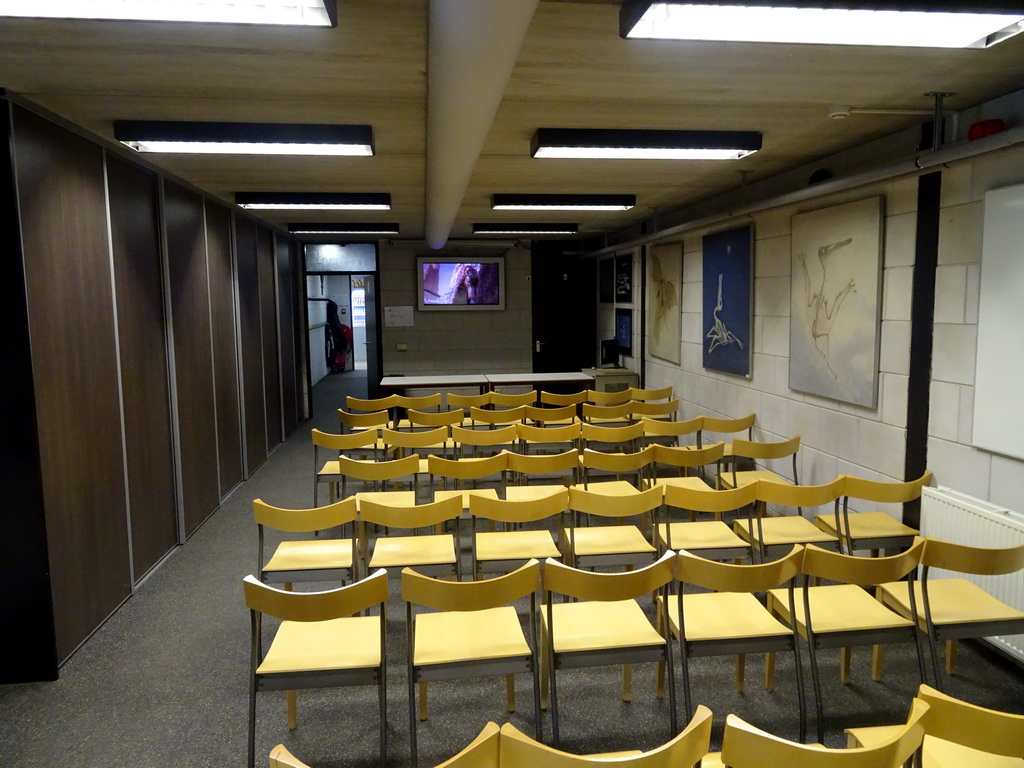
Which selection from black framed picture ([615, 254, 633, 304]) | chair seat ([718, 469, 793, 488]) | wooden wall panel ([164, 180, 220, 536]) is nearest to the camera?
chair seat ([718, 469, 793, 488])

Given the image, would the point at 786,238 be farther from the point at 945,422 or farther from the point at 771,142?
the point at 945,422

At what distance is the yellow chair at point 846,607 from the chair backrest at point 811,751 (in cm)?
95

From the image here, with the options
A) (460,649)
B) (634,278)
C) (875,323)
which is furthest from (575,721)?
(634,278)

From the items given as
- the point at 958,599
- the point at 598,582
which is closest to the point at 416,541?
the point at 598,582

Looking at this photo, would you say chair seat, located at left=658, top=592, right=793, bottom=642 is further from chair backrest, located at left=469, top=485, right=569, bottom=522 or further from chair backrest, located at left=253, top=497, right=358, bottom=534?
chair backrest, located at left=253, top=497, right=358, bottom=534

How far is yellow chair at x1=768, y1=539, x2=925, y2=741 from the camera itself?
2486 mm

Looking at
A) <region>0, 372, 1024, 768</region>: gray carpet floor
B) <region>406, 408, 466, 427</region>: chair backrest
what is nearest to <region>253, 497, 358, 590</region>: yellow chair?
<region>0, 372, 1024, 768</region>: gray carpet floor

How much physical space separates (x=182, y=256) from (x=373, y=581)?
158 inches

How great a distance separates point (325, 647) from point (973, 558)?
97.4 inches

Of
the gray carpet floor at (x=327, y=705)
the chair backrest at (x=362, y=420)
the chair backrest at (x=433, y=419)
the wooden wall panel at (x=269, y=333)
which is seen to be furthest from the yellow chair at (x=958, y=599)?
the wooden wall panel at (x=269, y=333)

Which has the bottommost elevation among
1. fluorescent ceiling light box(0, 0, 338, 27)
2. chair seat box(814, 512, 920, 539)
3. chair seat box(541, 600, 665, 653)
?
chair seat box(541, 600, 665, 653)

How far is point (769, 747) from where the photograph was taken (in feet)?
5.07

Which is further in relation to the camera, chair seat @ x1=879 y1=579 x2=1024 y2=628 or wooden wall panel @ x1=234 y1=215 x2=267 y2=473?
wooden wall panel @ x1=234 y1=215 x2=267 y2=473

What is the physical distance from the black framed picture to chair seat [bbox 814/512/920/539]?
19.6 feet
